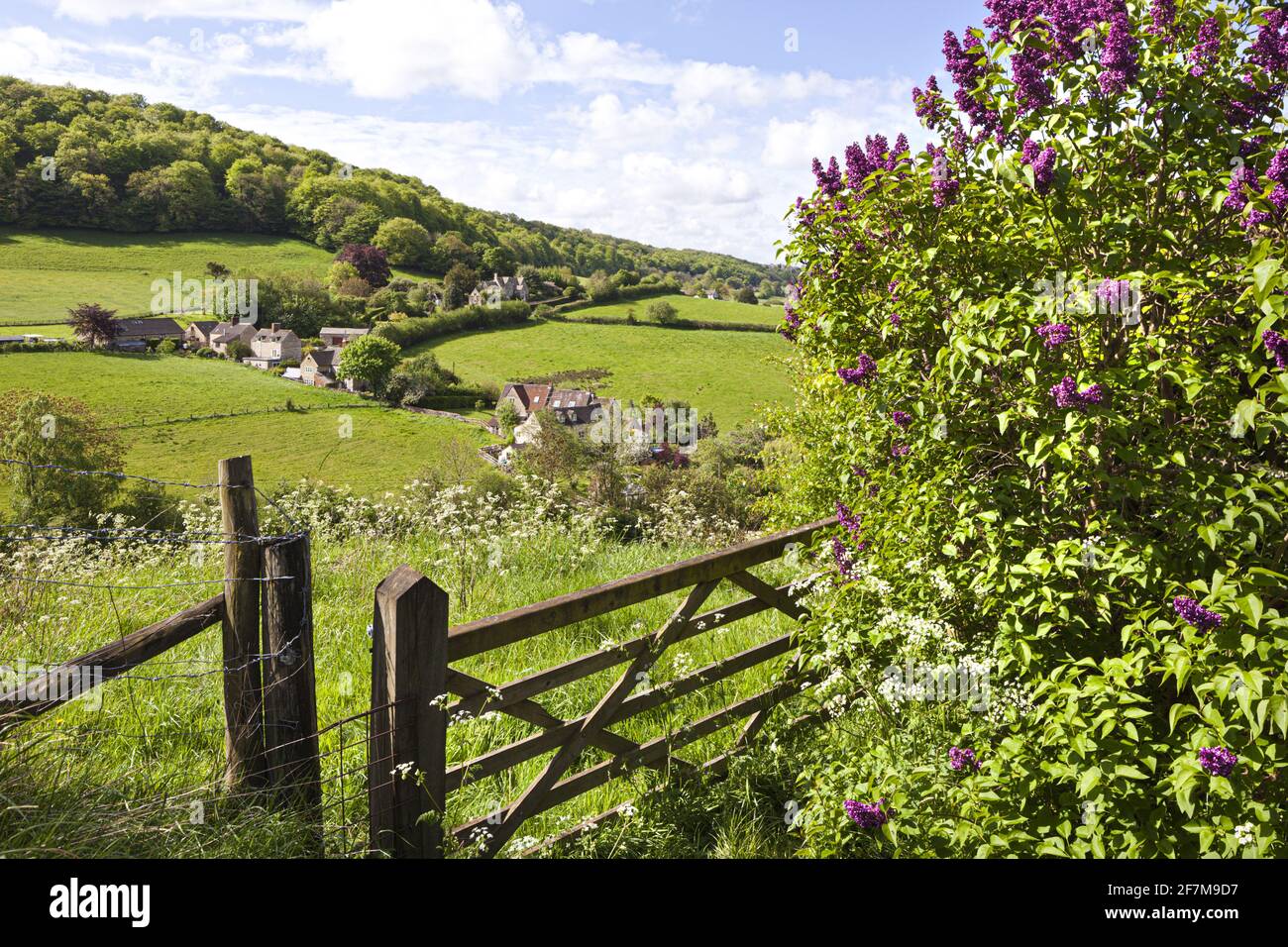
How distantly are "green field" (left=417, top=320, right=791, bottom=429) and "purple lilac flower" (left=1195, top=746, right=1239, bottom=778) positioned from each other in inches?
2323

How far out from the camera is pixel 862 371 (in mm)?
3936

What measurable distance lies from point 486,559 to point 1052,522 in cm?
521

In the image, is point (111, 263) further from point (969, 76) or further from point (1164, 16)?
point (1164, 16)

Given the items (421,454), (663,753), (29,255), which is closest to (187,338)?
(29,255)

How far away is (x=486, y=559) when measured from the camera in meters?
7.08

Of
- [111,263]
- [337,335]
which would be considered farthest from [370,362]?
[111,263]

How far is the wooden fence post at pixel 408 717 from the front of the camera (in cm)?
267

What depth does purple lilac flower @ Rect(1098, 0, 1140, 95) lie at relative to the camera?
8.99 feet

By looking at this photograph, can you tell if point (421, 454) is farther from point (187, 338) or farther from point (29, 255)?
point (29, 255)

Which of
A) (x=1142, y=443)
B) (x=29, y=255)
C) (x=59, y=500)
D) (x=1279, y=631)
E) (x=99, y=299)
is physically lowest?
(x=59, y=500)

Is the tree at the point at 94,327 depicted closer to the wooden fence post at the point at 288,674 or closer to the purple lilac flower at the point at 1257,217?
the wooden fence post at the point at 288,674

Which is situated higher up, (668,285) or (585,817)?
(668,285)

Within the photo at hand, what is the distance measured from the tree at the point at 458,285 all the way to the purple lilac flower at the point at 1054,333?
9007 cm

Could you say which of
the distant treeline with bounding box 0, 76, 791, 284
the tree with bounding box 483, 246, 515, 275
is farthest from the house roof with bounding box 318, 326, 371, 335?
the tree with bounding box 483, 246, 515, 275
